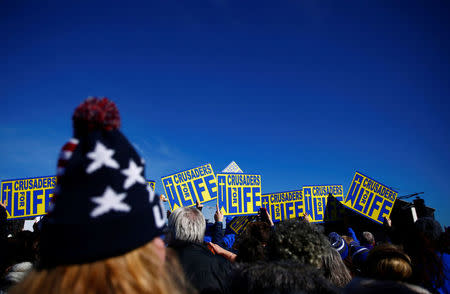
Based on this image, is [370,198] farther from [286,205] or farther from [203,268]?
[203,268]

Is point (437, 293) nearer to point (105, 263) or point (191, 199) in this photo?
point (105, 263)

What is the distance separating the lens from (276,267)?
151cm

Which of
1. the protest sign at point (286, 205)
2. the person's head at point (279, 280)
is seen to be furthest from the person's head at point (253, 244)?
the protest sign at point (286, 205)

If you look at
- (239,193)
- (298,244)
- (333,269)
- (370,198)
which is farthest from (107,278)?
(370,198)

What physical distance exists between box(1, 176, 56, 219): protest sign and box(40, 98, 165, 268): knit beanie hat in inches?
286

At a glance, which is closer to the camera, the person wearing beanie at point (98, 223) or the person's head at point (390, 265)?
the person wearing beanie at point (98, 223)

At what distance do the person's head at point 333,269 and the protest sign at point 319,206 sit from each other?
697cm

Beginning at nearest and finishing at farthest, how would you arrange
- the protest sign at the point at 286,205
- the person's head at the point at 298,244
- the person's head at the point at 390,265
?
the person's head at the point at 390,265
the person's head at the point at 298,244
the protest sign at the point at 286,205

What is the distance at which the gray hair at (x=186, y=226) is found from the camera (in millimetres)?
2844

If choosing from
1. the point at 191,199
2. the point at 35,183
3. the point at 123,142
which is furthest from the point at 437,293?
the point at 35,183

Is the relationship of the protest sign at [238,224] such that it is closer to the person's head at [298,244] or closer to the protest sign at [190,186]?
the protest sign at [190,186]

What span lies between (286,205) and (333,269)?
642cm

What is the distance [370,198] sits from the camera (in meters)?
8.53

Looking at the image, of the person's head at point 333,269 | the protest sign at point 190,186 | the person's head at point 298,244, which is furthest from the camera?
the protest sign at point 190,186
